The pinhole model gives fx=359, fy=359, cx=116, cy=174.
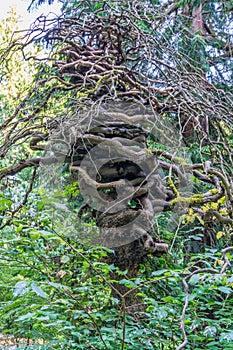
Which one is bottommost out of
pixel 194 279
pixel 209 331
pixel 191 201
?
pixel 209 331

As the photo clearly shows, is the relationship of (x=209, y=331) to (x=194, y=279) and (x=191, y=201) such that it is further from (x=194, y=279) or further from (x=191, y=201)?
(x=194, y=279)

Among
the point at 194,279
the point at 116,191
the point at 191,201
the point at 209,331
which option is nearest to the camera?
the point at 194,279

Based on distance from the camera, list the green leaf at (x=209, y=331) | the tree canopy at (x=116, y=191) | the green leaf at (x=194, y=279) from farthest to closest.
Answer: the tree canopy at (x=116, y=191) < the green leaf at (x=209, y=331) < the green leaf at (x=194, y=279)

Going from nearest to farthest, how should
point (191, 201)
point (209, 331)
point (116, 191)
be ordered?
point (209, 331), point (191, 201), point (116, 191)

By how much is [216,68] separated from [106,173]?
2.64 metres

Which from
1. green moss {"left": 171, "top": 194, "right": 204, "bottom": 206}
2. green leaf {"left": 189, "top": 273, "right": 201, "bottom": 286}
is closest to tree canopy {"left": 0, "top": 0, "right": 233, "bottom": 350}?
green moss {"left": 171, "top": 194, "right": 204, "bottom": 206}

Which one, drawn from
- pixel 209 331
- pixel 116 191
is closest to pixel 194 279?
pixel 209 331

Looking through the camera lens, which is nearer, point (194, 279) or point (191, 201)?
point (194, 279)

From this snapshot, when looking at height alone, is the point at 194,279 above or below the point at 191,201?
below

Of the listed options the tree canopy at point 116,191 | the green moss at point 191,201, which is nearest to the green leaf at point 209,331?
the tree canopy at point 116,191

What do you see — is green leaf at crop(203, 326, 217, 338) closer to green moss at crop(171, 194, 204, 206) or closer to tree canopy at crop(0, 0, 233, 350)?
tree canopy at crop(0, 0, 233, 350)

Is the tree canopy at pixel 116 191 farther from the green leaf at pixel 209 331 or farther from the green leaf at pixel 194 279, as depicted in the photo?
the green leaf at pixel 194 279

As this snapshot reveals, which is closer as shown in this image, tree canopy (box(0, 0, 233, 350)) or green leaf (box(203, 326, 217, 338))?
green leaf (box(203, 326, 217, 338))

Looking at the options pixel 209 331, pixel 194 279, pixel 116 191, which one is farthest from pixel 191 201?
pixel 194 279
